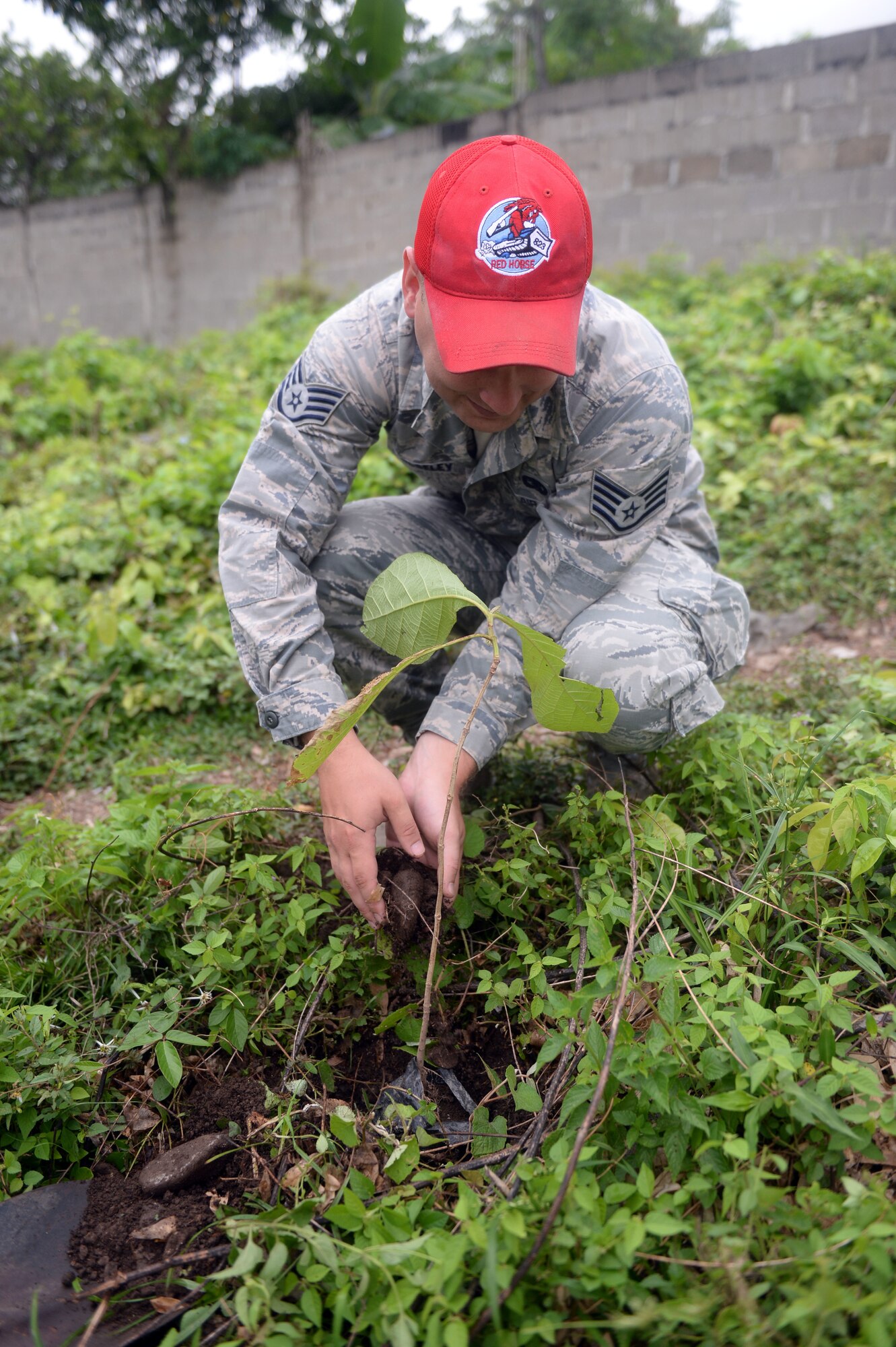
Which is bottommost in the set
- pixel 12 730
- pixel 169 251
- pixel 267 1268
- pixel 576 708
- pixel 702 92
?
pixel 12 730

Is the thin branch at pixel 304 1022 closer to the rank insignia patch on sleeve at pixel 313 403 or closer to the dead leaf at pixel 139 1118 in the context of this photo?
the dead leaf at pixel 139 1118

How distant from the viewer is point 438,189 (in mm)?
1430

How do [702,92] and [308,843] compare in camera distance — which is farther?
[702,92]

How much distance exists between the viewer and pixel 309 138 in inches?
358

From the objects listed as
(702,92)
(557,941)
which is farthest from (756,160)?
(557,941)

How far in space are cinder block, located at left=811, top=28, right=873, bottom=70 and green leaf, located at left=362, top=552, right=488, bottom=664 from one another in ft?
20.5

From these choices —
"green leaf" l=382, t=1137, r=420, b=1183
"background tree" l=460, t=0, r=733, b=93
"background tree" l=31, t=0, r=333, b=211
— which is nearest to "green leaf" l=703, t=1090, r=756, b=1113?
"green leaf" l=382, t=1137, r=420, b=1183

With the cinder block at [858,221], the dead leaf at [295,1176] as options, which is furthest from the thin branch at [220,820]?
the cinder block at [858,221]

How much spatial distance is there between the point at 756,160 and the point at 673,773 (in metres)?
5.95

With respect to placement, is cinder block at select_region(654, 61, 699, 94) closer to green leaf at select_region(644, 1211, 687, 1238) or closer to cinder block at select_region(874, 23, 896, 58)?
cinder block at select_region(874, 23, 896, 58)

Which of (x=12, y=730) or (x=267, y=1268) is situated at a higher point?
(x=267, y=1268)

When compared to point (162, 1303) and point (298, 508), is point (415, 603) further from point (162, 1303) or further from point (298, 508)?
point (162, 1303)

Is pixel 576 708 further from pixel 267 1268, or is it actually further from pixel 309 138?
pixel 309 138

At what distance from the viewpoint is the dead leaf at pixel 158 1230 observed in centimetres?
112
